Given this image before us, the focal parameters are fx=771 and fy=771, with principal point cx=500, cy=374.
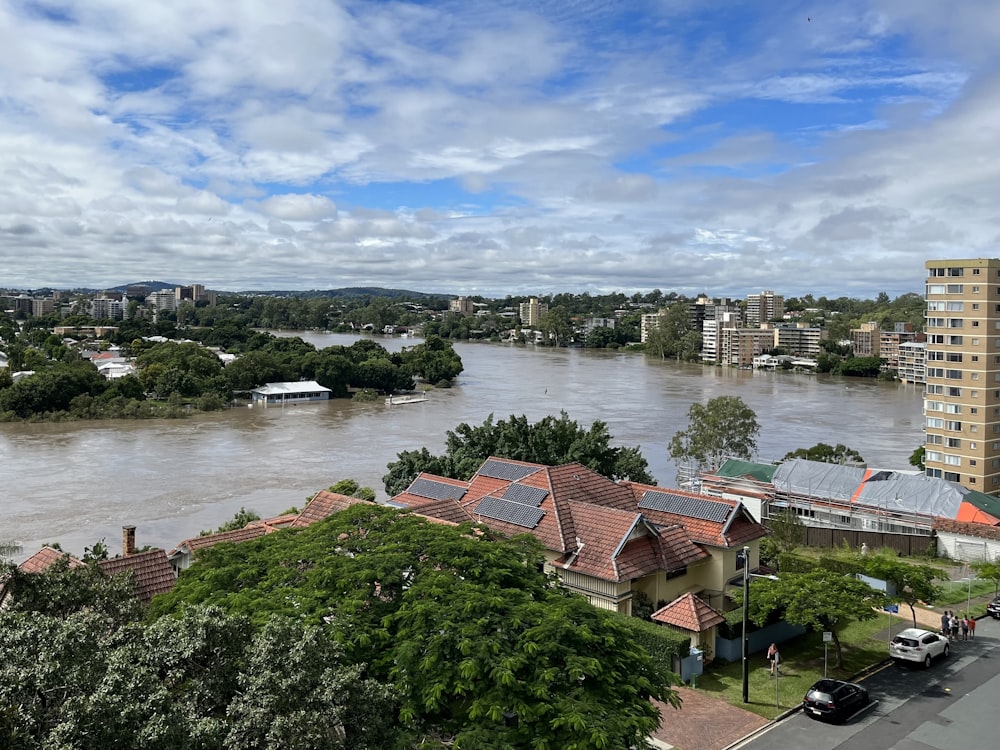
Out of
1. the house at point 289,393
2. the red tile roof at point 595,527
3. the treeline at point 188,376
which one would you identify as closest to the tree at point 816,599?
the red tile roof at point 595,527

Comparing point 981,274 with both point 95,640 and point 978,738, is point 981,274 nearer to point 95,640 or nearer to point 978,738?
point 978,738

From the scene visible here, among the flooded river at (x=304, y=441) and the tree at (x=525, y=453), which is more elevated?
the tree at (x=525, y=453)

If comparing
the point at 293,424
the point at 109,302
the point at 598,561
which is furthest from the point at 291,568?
the point at 109,302

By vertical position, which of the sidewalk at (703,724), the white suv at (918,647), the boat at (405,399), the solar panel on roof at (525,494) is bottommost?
the sidewalk at (703,724)

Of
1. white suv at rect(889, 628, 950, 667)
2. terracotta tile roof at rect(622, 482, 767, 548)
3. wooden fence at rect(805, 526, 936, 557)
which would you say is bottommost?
wooden fence at rect(805, 526, 936, 557)

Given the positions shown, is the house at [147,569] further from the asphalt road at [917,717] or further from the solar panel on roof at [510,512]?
the asphalt road at [917,717]

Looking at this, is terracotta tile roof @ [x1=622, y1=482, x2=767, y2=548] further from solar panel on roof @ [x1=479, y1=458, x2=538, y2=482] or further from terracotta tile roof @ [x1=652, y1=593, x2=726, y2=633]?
solar panel on roof @ [x1=479, y1=458, x2=538, y2=482]

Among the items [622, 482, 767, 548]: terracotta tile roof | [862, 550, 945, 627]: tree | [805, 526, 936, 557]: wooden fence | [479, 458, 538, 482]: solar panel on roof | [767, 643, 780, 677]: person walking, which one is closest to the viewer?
[767, 643, 780, 677]: person walking

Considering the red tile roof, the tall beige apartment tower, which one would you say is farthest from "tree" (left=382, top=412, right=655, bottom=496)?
the tall beige apartment tower
